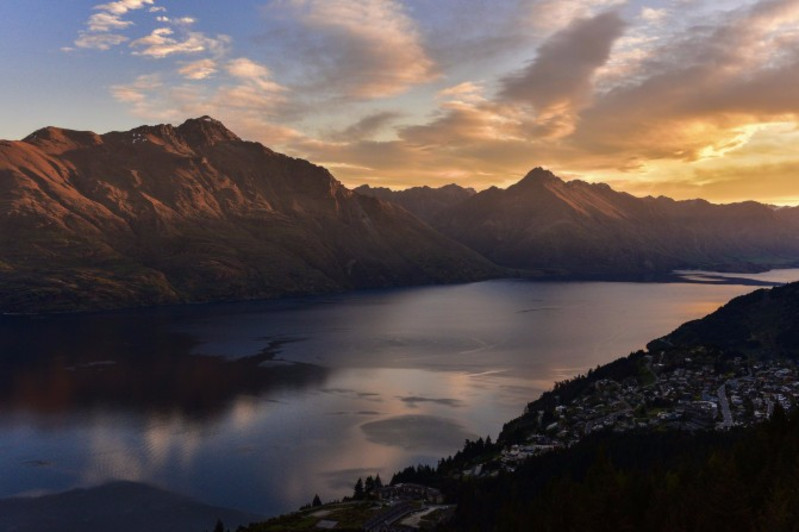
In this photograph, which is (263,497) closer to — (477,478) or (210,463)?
(210,463)

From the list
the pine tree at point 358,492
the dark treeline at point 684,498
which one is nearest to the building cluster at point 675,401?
the pine tree at point 358,492

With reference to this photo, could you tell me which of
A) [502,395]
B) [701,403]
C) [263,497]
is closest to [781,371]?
[701,403]

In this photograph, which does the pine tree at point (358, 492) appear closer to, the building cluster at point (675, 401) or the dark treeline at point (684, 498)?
the dark treeline at point (684, 498)

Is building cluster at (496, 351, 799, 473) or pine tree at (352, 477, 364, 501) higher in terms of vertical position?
building cluster at (496, 351, 799, 473)

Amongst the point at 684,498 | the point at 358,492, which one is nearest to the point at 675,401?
the point at 358,492

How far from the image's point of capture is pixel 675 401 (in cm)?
14788

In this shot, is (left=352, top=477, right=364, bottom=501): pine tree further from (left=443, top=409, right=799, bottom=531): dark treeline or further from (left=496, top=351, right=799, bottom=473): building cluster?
(left=496, top=351, right=799, bottom=473): building cluster

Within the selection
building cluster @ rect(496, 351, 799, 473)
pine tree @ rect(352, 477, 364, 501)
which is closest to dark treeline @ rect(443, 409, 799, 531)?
pine tree @ rect(352, 477, 364, 501)

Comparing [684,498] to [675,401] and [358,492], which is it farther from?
[675,401]

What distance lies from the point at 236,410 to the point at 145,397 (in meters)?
31.3

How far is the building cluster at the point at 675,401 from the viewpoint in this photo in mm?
129375

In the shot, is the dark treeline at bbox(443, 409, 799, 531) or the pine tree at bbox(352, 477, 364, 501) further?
the pine tree at bbox(352, 477, 364, 501)

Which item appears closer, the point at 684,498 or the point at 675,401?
the point at 684,498

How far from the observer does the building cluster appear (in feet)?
424
